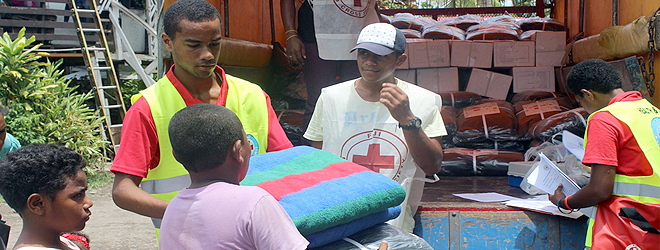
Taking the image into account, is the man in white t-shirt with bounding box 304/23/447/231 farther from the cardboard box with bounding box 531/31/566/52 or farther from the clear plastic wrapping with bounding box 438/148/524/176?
the cardboard box with bounding box 531/31/566/52

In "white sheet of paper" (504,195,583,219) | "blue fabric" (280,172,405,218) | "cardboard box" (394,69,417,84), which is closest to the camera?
"blue fabric" (280,172,405,218)

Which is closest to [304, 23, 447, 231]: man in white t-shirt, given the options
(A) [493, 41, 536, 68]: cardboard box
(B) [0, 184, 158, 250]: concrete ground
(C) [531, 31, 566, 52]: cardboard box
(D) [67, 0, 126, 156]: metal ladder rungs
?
(B) [0, 184, 158, 250]: concrete ground

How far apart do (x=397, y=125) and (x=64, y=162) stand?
1353mm

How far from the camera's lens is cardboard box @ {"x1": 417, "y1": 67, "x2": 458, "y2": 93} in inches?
227

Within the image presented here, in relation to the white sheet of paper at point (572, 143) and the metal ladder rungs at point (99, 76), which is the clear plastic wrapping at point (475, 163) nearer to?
the white sheet of paper at point (572, 143)

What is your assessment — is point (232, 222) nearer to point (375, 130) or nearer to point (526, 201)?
point (375, 130)

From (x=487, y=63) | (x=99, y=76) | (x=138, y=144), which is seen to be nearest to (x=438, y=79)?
(x=487, y=63)

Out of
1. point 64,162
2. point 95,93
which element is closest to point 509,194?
point 64,162

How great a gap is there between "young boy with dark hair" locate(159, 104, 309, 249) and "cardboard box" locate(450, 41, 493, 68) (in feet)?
15.5

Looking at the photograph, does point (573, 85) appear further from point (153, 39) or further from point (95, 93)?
point (153, 39)

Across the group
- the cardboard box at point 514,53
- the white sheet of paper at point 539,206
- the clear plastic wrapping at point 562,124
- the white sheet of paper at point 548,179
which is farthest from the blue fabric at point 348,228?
the cardboard box at point 514,53

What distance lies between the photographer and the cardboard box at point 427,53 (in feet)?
18.7

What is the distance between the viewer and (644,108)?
257cm

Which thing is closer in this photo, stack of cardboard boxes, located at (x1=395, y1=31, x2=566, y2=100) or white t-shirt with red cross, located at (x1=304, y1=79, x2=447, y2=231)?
white t-shirt with red cross, located at (x1=304, y1=79, x2=447, y2=231)
